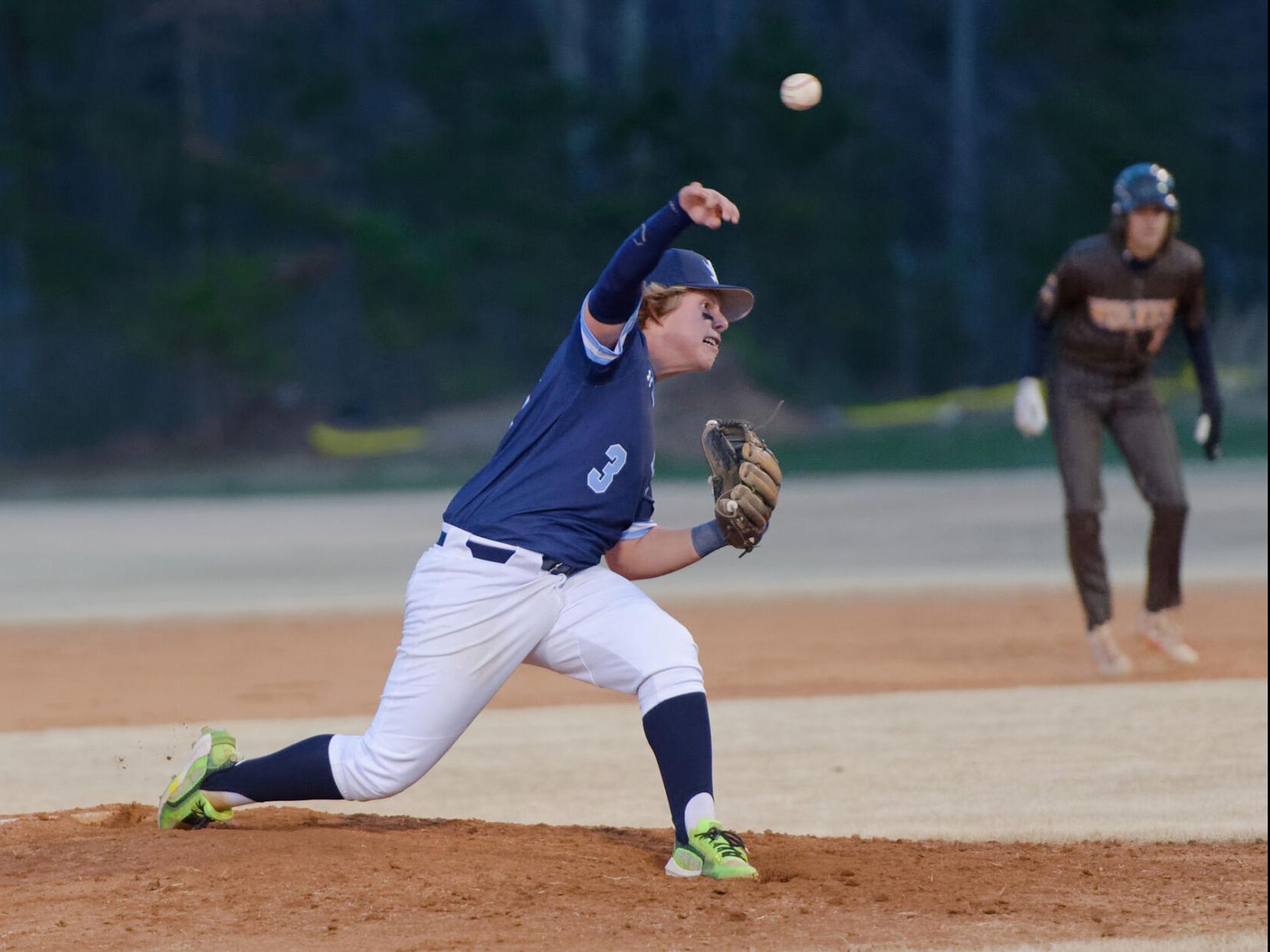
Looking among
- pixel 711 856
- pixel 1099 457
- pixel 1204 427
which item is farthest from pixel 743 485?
pixel 1204 427

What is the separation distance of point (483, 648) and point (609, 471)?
0.56 meters

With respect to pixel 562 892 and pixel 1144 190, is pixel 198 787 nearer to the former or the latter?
pixel 562 892

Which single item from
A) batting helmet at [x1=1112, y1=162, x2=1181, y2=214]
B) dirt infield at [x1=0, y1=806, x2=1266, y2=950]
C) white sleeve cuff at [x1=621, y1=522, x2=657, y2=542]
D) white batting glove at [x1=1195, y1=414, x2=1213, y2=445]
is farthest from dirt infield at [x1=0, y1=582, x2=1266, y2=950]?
white batting glove at [x1=1195, y1=414, x2=1213, y2=445]

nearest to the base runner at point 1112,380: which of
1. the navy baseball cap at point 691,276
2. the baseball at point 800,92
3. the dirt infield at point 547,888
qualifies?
the baseball at point 800,92

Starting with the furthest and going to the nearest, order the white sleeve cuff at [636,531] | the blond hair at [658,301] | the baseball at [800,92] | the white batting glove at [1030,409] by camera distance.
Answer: the white batting glove at [1030,409], the baseball at [800,92], the white sleeve cuff at [636,531], the blond hair at [658,301]

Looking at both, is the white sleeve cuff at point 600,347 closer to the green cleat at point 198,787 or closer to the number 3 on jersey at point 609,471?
the number 3 on jersey at point 609,471

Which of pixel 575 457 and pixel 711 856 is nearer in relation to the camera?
pixel 711 856

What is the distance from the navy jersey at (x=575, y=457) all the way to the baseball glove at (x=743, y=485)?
25 cm

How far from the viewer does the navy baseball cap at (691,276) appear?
4.74 m

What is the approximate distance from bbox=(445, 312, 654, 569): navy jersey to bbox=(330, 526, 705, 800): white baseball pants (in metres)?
0.07

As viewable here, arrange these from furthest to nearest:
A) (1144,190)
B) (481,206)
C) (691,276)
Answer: (481,206) → (1144,190) → (691,276)

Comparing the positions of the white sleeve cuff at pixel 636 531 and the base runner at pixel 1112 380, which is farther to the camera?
the base runner at pixel 1112 380

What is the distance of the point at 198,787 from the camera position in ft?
16.6

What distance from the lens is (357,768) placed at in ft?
15.4
